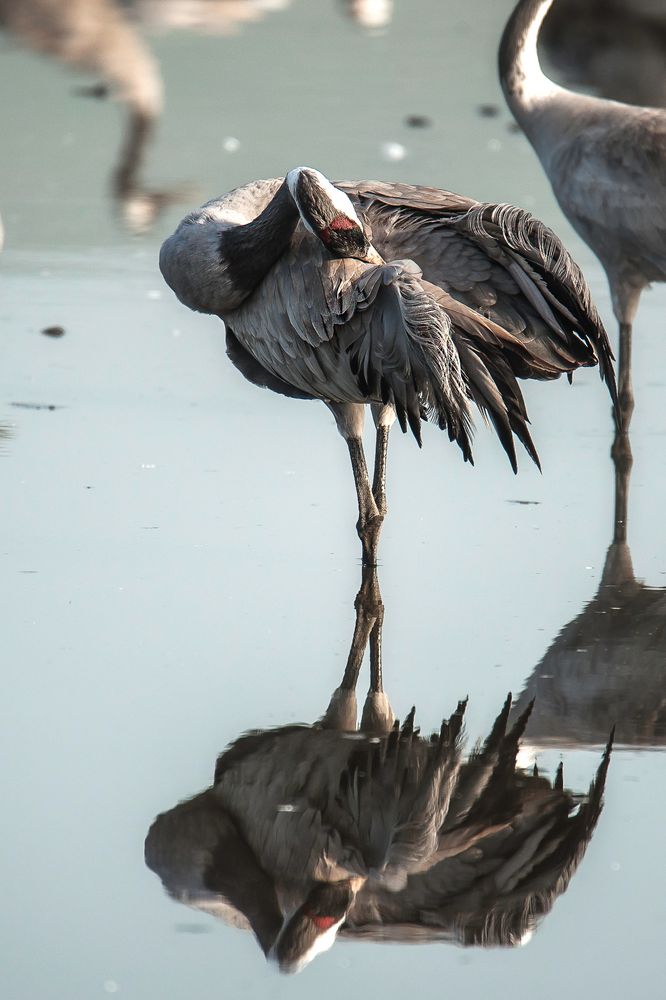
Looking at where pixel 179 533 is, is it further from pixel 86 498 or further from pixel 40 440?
pixel 40 440

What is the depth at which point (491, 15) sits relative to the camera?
15992 mm

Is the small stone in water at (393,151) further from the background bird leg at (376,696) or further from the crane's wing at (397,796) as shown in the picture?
the crane's wing at (397,796)

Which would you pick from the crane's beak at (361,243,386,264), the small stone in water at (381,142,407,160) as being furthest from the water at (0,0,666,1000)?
the small stone in water at (381,142,407,160)

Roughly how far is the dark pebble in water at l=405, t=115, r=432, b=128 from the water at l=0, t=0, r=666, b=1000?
206 centimetres

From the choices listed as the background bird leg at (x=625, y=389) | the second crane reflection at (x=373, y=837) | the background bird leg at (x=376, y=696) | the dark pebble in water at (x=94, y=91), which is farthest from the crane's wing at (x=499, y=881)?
the dark pebble in water at (x=94, y=91)

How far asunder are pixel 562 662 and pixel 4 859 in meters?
1.74

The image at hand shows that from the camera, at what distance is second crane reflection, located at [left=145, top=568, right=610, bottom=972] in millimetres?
3512

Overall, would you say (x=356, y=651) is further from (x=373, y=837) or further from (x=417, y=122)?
(x=417, y=122)

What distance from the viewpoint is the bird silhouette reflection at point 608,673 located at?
437 cm

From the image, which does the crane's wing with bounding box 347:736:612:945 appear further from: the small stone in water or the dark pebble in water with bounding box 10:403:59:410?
the small stone in water

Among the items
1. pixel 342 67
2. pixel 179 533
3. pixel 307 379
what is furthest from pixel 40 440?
pixel 342 67

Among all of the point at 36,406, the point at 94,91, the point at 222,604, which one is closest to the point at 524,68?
the point at 36,406

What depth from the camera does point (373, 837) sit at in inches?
150

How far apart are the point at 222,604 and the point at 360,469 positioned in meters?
0.67
